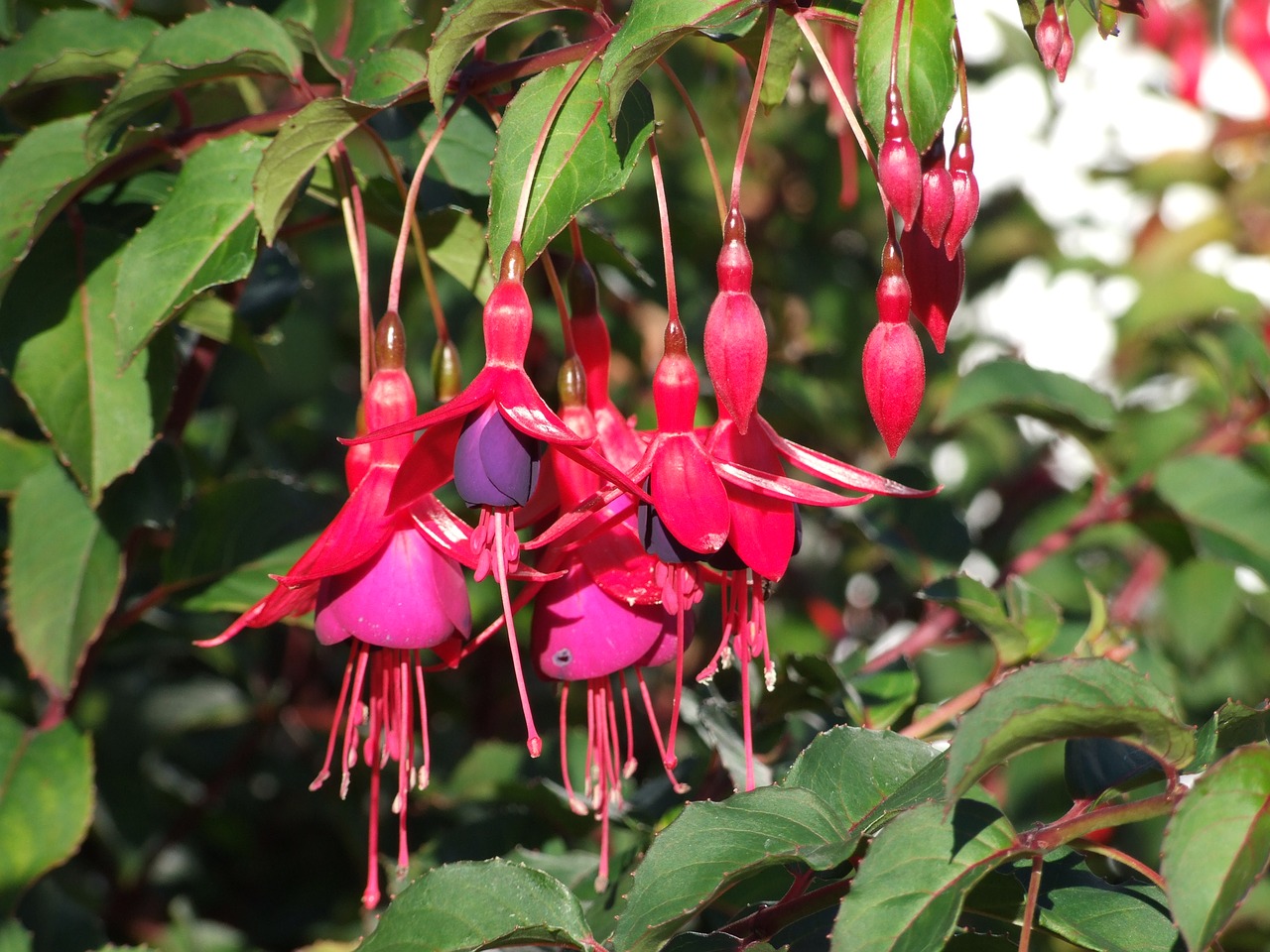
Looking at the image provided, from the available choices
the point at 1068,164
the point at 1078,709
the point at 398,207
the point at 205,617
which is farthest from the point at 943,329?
the point at 1068,164

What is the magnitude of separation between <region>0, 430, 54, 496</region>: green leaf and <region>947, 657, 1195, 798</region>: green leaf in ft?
2.68

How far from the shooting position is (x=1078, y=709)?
0.50m

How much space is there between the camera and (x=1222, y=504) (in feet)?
4.07

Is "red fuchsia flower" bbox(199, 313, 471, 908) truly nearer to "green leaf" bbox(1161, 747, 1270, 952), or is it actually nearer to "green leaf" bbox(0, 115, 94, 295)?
"green leaf" bbox(0, 115, 94, 295)

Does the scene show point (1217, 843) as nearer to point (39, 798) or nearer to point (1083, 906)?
point (1083, 906)

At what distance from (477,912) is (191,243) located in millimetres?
431

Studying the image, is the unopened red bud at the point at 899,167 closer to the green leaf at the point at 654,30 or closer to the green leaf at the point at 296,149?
the green leaf at the point at 654,30

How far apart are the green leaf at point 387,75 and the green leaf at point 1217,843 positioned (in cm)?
54

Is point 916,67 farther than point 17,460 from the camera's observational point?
No

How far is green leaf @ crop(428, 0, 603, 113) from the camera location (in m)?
0.64

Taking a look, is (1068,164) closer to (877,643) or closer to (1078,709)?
(877,643)

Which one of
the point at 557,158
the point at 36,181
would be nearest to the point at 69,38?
the point at 36,181

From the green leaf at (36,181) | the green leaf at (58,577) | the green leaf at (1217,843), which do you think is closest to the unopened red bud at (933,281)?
the green leaf at (1217,843)

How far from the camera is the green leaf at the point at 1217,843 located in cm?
50
